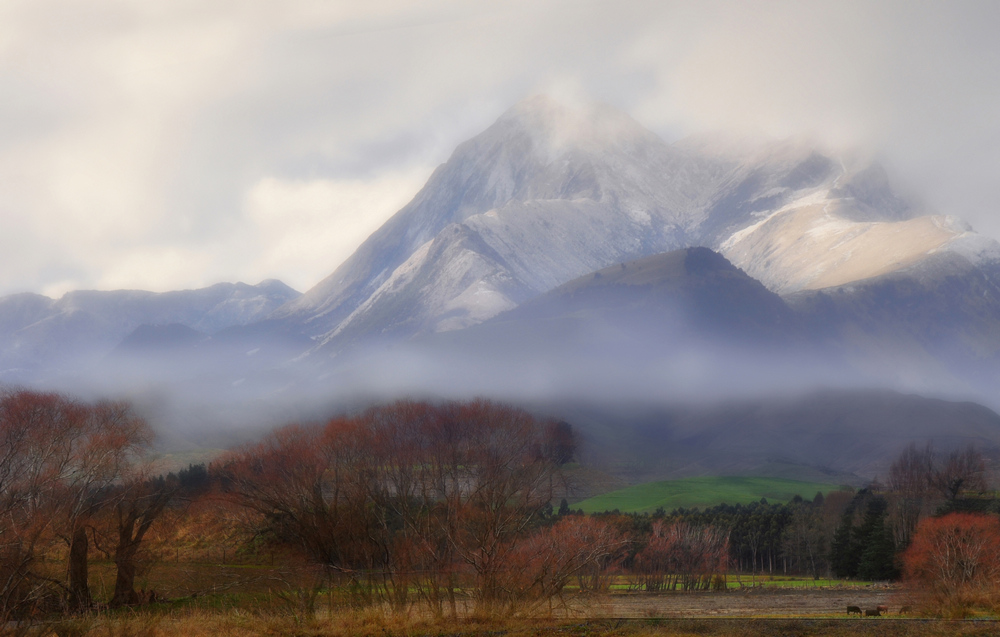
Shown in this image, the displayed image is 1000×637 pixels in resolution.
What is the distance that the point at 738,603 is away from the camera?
6275cm

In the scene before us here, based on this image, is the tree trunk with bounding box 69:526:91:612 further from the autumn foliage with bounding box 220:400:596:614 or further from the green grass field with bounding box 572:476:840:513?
the green grass field with bounding box 572:476:840:513

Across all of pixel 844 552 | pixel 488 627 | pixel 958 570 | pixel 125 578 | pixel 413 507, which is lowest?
pixel 844 552

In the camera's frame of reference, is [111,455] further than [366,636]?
Yes

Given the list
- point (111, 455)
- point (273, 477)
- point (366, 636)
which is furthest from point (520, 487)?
point (111, 455)

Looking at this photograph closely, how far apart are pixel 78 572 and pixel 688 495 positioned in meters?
151

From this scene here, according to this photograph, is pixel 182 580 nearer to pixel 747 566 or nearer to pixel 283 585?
pixel 283 585

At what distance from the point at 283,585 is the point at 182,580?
8.84 m

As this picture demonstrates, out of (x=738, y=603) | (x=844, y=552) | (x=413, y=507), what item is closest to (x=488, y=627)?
(x=413, y=507)

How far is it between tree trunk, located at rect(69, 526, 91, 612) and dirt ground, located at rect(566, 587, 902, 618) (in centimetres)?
2657

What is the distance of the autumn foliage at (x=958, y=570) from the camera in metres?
46.8

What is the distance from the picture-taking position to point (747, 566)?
114m

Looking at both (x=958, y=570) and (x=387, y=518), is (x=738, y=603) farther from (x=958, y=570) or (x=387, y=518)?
(x=387, y=518)

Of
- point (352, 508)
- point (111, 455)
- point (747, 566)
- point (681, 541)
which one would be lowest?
point (747, 566)

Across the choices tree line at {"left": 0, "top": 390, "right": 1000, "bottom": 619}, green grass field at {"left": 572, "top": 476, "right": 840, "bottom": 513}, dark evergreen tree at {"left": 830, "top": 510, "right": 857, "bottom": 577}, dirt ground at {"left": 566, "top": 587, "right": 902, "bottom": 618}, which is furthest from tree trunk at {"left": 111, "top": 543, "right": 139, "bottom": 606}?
green grass field at {"left": 572, "top": 476, "right": 840, "bottom": 513}
